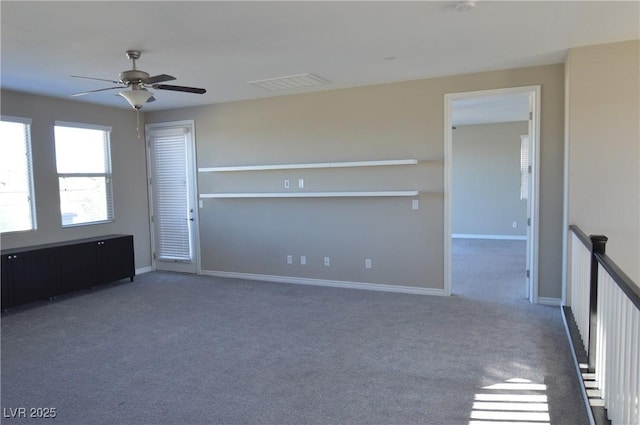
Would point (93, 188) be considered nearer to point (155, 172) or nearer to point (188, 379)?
point (155, 172)

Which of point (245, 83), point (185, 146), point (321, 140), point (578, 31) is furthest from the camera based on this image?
point (185, 146)

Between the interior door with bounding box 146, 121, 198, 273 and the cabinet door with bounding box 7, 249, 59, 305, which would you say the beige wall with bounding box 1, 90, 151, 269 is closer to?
the interior door with bounding box 146, 121, 198, 273

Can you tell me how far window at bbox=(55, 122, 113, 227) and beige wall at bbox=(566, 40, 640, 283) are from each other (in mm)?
6145

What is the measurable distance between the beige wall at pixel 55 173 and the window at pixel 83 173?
0.30 ft

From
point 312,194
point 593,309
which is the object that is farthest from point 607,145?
point 312,194

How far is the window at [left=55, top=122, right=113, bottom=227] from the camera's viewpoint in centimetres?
621

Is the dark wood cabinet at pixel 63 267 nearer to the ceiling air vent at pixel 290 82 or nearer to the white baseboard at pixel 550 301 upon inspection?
the ceiling air vent at pixel 290 82

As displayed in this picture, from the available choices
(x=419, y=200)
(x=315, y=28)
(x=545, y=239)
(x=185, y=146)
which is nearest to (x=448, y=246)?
(x=419, y=200)

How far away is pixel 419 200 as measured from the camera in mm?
5547

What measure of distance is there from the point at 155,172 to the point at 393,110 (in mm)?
4087

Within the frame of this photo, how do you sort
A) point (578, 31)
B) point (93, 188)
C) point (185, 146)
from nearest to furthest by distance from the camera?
point (578, 31) < point (93, 188) < point (185, 146)

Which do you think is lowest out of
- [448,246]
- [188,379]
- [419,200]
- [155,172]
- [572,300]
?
[188,379]

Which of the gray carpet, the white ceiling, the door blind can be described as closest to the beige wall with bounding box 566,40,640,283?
the white ceiling

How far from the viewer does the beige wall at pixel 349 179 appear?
4984 millimetres
